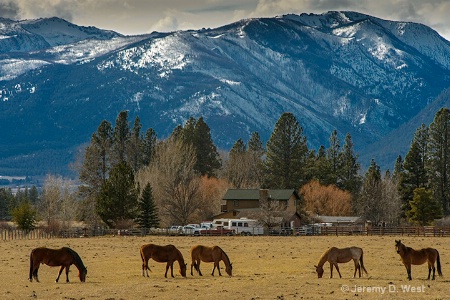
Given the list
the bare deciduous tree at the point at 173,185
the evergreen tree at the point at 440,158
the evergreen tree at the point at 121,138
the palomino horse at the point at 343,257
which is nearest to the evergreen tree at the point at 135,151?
the evergreen tree at the point at 121,138

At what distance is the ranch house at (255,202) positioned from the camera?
11200 cm

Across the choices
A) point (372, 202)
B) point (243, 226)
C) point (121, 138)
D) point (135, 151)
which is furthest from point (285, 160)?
point (243, 226)

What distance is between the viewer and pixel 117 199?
96.0 m

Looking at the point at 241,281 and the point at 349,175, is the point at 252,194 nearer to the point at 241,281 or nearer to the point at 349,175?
the point at 349,175

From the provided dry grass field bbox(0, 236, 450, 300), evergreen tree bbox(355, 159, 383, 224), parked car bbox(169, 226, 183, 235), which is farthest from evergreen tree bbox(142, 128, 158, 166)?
dry grass field bbox(0, 236, 450, 300)

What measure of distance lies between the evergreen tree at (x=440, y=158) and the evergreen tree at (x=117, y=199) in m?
44.5

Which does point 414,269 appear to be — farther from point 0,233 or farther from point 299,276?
point 0,233

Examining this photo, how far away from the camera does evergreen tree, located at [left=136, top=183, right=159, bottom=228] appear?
97.7 meters

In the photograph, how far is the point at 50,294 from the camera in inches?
1446

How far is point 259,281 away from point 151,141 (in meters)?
107

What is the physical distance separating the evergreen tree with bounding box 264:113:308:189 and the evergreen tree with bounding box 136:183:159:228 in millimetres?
37097

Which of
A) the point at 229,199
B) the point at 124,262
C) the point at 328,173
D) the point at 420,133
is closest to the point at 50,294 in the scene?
the point at 124,262

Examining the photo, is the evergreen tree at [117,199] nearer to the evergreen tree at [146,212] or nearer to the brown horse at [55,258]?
the evergreen tree at [146,212]

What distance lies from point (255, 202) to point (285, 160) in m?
20.7
